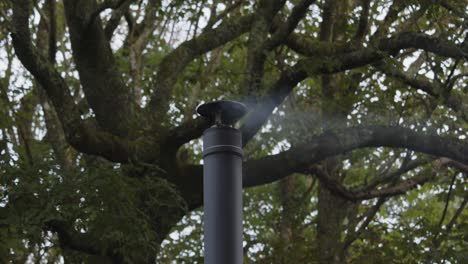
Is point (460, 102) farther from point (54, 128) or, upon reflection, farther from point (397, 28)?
point (54, 128)

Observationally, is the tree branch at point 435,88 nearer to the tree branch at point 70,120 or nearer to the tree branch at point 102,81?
the tree branch at point 102,81

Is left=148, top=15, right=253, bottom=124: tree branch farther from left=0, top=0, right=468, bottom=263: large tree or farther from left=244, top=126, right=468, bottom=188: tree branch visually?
left=244, top=126, right=468, bottom=188: tree branch

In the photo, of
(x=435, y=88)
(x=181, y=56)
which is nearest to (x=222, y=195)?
(x=435, y=88)

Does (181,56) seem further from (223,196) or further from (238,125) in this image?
(223,196)

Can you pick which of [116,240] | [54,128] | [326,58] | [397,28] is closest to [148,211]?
[116,240]

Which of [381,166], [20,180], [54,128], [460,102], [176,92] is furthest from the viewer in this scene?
[176,92]

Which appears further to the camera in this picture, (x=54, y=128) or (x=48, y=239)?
(x=54, y=128)

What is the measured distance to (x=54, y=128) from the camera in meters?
12.7

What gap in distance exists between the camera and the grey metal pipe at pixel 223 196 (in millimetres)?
4785

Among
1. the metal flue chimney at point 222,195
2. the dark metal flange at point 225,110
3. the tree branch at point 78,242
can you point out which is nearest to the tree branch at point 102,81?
the tree branch at point 78,242

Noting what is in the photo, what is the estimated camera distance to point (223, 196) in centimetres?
491

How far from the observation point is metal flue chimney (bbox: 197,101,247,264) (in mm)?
4785

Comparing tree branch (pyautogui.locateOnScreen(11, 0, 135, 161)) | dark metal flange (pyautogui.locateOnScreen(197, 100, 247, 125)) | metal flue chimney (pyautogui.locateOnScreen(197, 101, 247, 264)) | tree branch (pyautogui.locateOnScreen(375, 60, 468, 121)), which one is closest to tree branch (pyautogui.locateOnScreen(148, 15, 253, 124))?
tree branch (pyautogui.locateOnScreen(11, 0, 135, 161))

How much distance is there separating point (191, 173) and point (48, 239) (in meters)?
2.05
